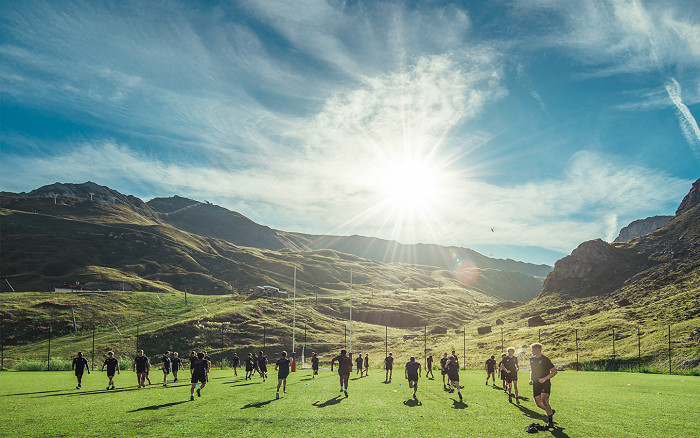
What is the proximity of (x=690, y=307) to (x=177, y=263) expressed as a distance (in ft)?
538

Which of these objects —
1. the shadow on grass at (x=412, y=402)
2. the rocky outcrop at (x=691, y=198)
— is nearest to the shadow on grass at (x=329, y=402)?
the shadow on grass at (x=412, y=402)

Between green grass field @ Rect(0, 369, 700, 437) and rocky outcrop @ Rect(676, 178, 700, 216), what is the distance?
172577 mm

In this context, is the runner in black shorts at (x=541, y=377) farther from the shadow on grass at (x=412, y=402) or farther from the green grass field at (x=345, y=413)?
the shadow on grass at (x=412, y=402)

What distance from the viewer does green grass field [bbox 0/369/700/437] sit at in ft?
34.0

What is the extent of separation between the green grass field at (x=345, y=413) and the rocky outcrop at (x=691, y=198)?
173 metres

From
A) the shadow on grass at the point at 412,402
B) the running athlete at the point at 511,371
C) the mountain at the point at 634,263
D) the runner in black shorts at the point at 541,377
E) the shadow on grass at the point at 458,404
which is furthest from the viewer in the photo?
the mountain at the point at 634,263

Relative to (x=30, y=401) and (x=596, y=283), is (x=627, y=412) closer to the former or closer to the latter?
(x=30, y=401)

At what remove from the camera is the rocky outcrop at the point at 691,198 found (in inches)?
5738

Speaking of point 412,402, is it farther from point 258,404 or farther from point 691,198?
point 691,198

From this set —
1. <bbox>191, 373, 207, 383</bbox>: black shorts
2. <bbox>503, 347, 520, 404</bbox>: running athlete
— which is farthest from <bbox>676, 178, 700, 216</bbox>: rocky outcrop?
<bbox>191, 373, 207, 383</bbox>: black shorts

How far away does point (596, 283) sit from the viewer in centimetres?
11731

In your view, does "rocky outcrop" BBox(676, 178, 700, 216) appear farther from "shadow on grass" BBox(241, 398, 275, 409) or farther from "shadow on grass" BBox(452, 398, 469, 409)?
"shadow on grass" BBox(241, 398, 275, 409)

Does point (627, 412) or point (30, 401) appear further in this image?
point (30, 401)

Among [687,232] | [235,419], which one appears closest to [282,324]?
[235,419]
